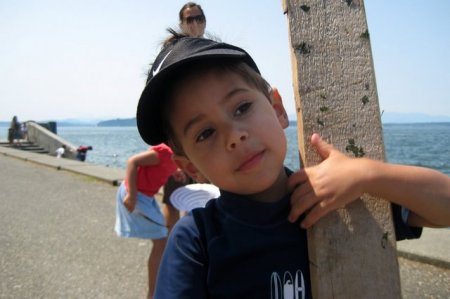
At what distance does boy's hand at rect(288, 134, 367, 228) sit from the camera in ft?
4.20

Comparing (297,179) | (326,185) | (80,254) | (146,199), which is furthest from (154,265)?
(326,185)

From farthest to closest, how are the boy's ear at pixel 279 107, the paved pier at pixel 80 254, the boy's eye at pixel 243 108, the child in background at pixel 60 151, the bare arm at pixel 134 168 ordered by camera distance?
1. the child in background at pixel 60 151
2. the paved pier at pixel 80 254
3. the bare arm at pixel 134 168
4. the boy's ear at pixel 279 107
5. the boy's eye at pixel 243 108

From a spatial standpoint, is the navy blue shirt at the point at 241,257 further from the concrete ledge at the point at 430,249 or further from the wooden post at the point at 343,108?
the concrete ledge at the point at 430,249

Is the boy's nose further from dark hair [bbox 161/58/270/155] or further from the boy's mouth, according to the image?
dark hair [bbox 161/58/270/155]

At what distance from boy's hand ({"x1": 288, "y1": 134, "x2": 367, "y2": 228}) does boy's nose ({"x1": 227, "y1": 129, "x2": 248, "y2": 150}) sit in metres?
0.23

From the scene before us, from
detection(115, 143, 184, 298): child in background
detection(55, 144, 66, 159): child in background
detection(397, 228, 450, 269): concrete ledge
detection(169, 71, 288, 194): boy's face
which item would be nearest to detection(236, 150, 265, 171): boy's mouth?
detection(169, 71, 288, 194): boy's face

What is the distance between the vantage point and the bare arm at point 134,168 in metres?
3.47

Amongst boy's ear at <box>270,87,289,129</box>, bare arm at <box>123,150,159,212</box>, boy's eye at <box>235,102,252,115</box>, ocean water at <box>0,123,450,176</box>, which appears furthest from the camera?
ocean water at <box>0,123,450,176</box>

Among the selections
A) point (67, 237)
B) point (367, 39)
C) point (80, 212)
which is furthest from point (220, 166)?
point (80, 212)

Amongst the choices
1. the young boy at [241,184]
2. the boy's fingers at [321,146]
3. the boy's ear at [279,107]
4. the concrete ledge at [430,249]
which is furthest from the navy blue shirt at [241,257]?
the concrete ledge at [430,249]

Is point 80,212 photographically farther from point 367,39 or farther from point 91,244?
point 367,39

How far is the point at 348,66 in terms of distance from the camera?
1.37 m

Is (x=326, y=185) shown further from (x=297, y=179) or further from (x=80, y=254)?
(x=80, y=254)

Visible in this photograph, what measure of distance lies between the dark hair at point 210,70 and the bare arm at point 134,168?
1942 millimetres
